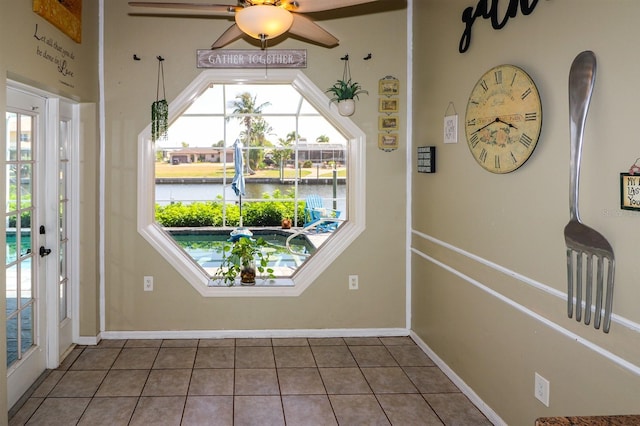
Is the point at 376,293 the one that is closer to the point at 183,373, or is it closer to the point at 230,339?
the point at 230,339

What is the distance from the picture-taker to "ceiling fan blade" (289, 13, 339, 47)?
2.59m

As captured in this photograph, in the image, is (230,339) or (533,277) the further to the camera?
(230,339)

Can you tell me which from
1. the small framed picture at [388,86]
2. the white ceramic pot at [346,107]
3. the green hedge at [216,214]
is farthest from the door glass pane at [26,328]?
the green hedge at [216,214]

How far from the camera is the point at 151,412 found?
3.07 m

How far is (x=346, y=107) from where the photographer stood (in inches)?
169

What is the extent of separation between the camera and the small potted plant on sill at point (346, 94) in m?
4.29

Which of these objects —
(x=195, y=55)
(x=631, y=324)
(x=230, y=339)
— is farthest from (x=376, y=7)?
(x=631, y=324)

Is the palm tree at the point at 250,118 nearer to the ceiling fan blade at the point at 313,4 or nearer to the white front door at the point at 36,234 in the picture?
the white front door at the point at 36,234

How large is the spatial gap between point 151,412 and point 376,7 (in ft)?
11.2

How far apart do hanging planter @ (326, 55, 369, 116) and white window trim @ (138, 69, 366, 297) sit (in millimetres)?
87

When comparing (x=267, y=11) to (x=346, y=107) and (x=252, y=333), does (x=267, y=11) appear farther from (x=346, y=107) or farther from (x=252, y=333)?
(x=252, y=333)

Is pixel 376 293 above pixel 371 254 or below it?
below

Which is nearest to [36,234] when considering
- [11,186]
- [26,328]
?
[11,186]

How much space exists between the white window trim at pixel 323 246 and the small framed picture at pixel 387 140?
0.14 meters
